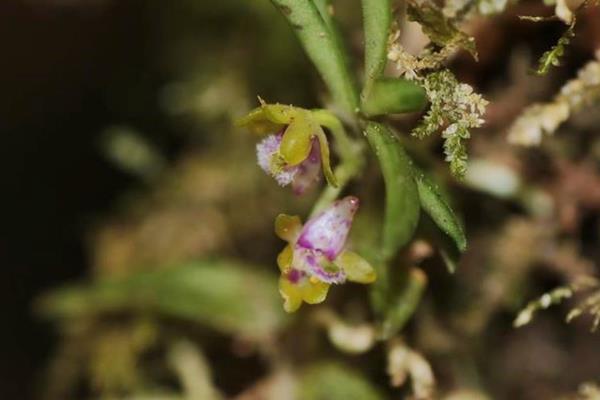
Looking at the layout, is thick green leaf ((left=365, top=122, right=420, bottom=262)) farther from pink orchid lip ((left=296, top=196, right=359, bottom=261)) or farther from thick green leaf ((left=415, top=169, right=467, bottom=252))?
pink orchid lip ((left=296, top=196, right=359, bottom=261))

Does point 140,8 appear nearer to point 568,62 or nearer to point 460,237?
point 568,62

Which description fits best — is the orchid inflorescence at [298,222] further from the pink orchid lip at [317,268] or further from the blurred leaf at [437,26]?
the blurred leaf at [437,26]

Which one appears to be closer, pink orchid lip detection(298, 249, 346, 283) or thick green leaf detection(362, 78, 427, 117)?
thick green leaf detection(362, 78, 427, 117)

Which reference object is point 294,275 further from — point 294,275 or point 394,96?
point 394,96

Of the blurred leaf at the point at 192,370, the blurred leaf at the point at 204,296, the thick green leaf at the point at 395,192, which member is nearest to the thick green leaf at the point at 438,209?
the thick green leaf at the point at 395,192

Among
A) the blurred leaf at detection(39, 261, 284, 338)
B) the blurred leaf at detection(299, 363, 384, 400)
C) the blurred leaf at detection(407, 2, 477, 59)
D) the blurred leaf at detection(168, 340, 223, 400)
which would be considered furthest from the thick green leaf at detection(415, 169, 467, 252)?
the blurred leaf at detection(168, 340, 223, 400)

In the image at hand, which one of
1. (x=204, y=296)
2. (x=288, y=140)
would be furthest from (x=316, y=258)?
(x=204, y=296)
